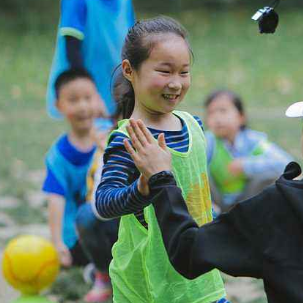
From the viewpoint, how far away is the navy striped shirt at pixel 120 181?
277 centimetres

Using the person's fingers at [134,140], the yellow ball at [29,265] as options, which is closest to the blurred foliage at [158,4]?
the yellow ball at [29,265]

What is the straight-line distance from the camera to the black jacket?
2377 millimetres

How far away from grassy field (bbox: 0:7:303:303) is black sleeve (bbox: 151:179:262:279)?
411 centimetres

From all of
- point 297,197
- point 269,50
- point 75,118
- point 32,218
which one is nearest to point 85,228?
point 75,118

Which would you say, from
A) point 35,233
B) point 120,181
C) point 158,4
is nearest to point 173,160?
point 120,181

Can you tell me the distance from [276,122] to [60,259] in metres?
5.17

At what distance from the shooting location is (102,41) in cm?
561

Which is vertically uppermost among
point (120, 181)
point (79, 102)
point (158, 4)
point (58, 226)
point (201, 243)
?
point (158, 4)

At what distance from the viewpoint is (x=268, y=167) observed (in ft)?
20.7

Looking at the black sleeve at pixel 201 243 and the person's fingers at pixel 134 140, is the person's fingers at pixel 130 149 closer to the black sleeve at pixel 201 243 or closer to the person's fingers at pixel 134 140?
the person's fingers at pixel 134 140

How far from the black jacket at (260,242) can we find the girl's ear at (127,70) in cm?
82

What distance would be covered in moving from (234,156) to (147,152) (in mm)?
3977

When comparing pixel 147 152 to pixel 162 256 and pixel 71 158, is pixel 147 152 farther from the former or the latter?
pixel 71 158

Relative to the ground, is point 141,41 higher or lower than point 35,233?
higher
